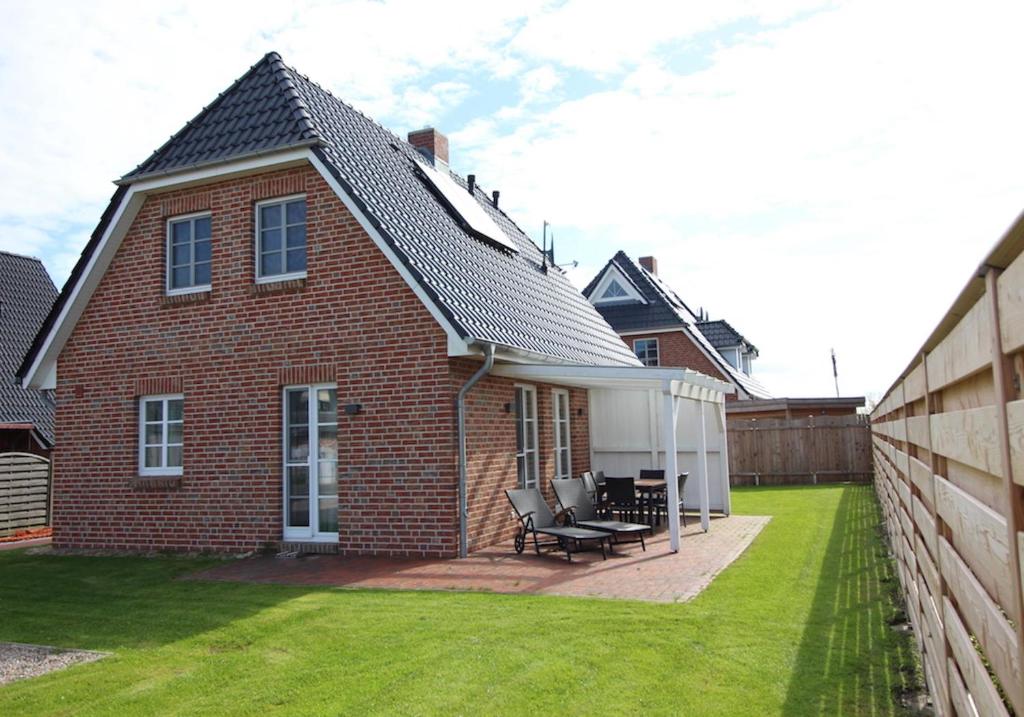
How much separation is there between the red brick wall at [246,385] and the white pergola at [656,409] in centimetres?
170

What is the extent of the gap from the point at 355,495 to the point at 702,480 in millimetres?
5480

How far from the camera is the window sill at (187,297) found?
39.4 feet

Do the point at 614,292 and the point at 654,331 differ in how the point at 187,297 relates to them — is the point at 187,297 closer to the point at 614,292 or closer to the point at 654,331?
the point at 654,331

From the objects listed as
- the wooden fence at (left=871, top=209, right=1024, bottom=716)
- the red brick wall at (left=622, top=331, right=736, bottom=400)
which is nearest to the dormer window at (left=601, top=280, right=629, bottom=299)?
the red brick wall at (left=622, top=331, right=736, bottom=400)

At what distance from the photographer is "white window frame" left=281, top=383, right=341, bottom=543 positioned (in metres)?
11.2

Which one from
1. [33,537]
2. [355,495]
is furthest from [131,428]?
[33,537]

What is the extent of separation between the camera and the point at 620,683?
539cm

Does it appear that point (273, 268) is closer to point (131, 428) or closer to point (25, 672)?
point (131, 428)

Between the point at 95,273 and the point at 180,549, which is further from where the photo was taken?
the point at 95,273

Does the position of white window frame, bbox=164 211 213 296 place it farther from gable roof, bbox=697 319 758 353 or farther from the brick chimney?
gable roof, bbox=697 319 758 353

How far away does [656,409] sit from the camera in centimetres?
1582

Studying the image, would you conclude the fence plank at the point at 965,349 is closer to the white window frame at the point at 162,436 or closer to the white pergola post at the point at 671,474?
the white pergola post at the point at 671,474

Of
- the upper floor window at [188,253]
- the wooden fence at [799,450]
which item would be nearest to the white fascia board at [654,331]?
the wooden fence at [799,450]

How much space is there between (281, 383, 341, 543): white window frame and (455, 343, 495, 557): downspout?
1.86 m
